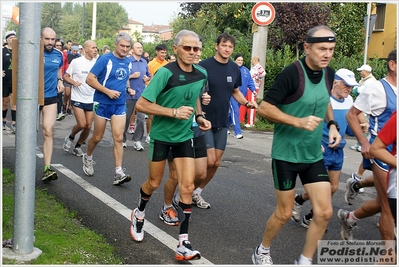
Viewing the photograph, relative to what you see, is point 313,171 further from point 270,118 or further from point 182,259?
point 182,259

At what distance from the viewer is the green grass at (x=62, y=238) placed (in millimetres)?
5289

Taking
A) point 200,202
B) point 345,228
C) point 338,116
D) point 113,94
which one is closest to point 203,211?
point 200,202

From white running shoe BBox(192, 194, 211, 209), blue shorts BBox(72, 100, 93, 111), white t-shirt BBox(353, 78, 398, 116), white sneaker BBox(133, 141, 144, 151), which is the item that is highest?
white t-shirt BBox(353, 78, 398, 116)

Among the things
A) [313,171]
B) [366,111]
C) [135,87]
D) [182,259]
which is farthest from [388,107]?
[135,87]

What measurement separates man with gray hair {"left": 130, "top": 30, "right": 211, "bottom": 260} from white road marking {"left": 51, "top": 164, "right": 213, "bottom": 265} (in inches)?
10.9

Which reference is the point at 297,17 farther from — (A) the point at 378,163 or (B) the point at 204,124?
(A) the point at 378,163

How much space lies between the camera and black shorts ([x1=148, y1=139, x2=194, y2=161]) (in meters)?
5.87

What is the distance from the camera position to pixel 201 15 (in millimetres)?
33375

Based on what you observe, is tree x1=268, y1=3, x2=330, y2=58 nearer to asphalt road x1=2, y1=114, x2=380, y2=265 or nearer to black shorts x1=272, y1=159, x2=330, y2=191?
asphalt road x1=2, y1=114, x2=380, y2=265

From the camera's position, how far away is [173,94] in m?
5.80

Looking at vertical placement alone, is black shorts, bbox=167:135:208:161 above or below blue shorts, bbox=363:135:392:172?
below

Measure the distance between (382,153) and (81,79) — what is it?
7.96 metres

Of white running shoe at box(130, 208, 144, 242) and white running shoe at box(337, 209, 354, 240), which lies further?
white running shoe at box(337, 209, 354, 240)

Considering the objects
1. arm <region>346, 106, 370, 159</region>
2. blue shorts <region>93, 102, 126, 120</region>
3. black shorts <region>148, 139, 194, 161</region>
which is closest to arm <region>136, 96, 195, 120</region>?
black shorts <region>148, 139, 194, 161</region>
